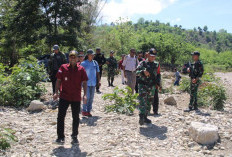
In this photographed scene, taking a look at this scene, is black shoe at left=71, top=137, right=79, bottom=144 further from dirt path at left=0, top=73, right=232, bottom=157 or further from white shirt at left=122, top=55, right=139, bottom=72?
white shirt at left=122, top=55, right=139, bottom=72

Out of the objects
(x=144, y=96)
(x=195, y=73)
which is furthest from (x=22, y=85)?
(x=195, y=73)

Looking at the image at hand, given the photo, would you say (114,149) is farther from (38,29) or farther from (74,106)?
(38,29)

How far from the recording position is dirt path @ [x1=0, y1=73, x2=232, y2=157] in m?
4.36

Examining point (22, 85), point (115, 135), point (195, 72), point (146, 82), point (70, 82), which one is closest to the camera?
point (70, 82)

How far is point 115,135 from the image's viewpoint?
5180 millimetres

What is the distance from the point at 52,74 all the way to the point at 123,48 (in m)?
24.8

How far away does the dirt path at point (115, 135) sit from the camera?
436 cm

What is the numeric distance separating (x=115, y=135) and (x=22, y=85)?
4.07 meters

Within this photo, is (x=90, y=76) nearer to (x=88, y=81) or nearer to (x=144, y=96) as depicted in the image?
(x=88, y=81)

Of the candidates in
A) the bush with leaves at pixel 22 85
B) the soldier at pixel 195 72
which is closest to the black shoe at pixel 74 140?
the bush with leaves at pixel 22 85

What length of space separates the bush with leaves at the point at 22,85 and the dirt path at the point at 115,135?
540 mm

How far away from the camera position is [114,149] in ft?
14.8

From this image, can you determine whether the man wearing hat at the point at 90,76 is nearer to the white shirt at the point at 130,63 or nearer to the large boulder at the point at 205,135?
the white shirt at the point at 130,63

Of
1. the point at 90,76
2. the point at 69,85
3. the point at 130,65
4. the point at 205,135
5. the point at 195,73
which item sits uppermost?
the point at 130,65
